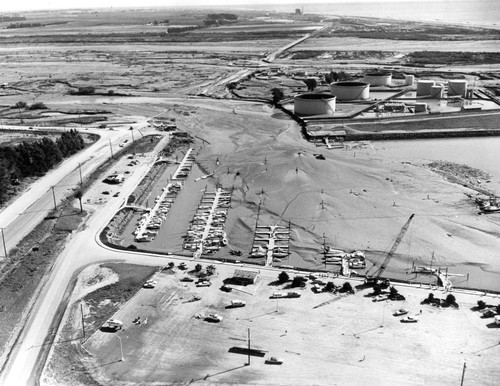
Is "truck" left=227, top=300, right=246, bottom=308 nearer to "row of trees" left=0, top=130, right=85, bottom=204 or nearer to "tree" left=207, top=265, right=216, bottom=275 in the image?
"tree" left=207, top=265, right=216, bottom=275

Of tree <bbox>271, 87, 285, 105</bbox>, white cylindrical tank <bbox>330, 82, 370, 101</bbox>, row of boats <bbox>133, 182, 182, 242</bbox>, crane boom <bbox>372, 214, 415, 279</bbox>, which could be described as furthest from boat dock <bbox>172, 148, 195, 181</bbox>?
white cylindrical tank <bbox>330, 82, 370, 101</bbox>

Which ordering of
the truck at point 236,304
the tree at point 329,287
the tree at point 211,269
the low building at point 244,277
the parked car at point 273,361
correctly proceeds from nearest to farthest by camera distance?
the parked car at point 273,361 < the truck at point 236,304 < the tree at point 329,287 < the low building at point 244,277 < the tree at point 211,269

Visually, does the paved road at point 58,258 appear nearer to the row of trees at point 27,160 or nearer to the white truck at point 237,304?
the row of trees at point 27,160

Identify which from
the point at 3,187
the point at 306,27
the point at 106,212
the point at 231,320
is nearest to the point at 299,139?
the point at 106,212

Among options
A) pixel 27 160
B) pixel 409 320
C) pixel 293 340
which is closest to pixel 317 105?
pixel 27 160

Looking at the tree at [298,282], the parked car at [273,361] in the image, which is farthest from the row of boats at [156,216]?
the parked car at [273,361]
